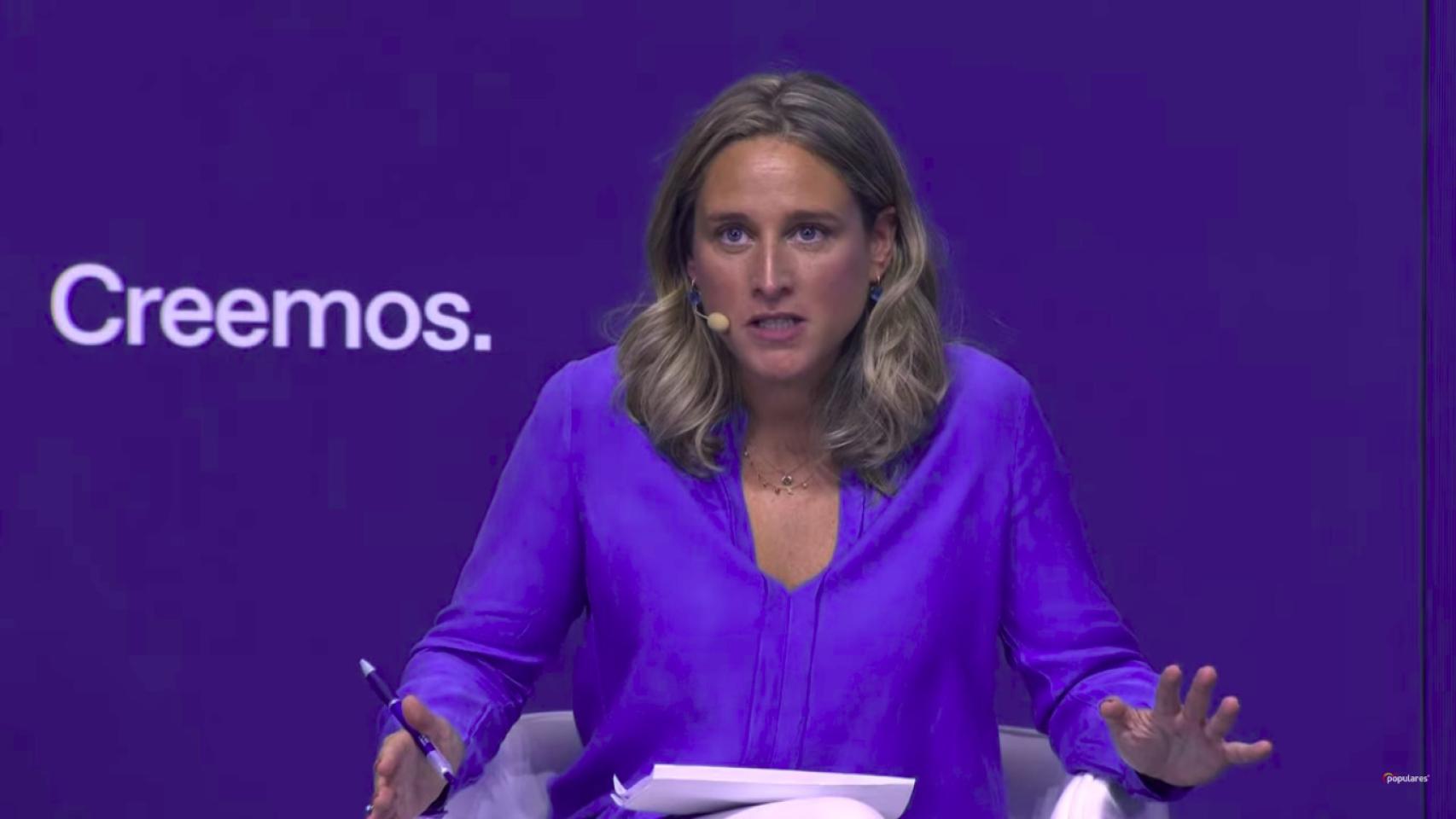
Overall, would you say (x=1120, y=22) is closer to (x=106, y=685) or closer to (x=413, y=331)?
(x=413, y=331)

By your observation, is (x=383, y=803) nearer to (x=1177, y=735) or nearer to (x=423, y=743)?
(x=423, y=743)

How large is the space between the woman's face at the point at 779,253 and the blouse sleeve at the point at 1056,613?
0.27 m

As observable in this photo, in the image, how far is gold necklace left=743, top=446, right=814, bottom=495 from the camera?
7.02ft

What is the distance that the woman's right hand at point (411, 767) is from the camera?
175 cm

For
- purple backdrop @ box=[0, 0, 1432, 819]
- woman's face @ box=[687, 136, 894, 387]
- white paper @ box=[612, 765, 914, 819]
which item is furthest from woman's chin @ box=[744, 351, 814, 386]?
purple backdrop @ box=[0, 0, 1432, 819]

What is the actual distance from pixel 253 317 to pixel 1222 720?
4.94 ft

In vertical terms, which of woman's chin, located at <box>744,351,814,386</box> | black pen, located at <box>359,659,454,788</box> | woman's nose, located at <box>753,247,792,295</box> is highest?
woman's nose, located at <box>753,247,792,295</box>

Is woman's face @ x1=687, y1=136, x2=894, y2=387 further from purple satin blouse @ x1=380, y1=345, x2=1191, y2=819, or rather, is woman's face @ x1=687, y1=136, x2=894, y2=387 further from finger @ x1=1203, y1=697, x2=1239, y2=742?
finger @ x1=1203, y1=697, x2=1239, y2=742

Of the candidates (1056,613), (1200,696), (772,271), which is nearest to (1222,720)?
(1200,696)

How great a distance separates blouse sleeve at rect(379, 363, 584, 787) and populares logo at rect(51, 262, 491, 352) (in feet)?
1.96

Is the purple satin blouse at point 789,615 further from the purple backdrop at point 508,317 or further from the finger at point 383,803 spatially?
the purple backdrop at point 508,317

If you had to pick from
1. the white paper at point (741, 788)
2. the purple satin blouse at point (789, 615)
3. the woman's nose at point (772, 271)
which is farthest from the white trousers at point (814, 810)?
the woman's nose at point (772, 271)

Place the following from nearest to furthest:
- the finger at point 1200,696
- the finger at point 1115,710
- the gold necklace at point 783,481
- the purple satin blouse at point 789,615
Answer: the finger at point 1200,696
the finger at point 1115,710
the purple satin blouse at point 789,615
the gold necklace at point 783,481

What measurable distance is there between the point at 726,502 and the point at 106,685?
1041 millimetres
